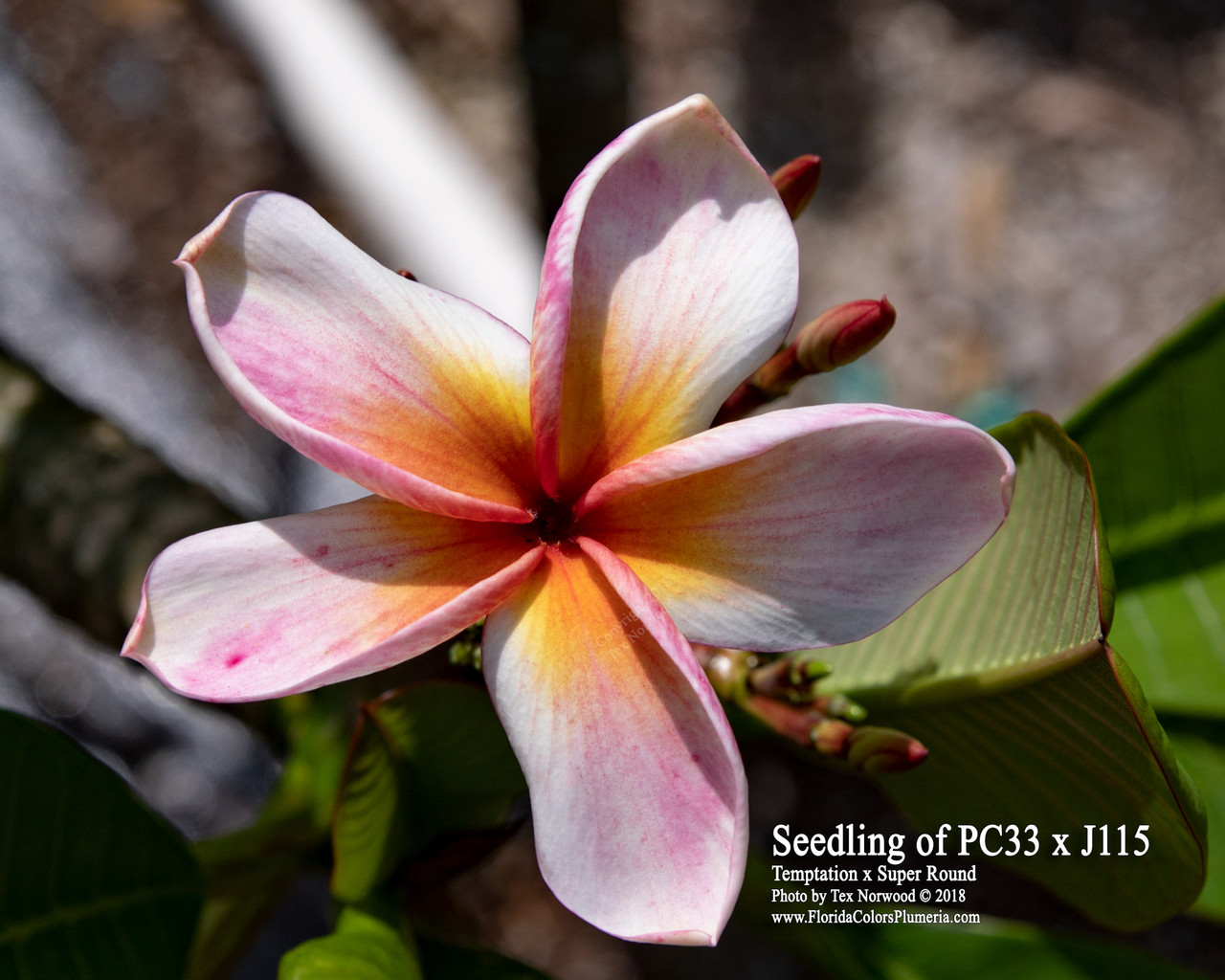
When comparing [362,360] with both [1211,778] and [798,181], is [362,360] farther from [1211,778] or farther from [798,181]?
[1211,778]

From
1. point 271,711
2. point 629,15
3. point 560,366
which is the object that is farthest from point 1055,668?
point 629,15

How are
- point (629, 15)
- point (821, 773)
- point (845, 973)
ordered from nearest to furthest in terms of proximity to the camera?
point (845, 973), point (821, 773), point (629, 15)

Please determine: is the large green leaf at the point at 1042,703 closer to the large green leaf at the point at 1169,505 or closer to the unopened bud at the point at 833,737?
the unopened bud at the point at 833,737

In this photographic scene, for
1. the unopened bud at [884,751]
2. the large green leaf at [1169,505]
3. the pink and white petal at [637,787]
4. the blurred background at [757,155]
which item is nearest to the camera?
the pink and white petal at [637,787]

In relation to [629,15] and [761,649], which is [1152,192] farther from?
[761,649]

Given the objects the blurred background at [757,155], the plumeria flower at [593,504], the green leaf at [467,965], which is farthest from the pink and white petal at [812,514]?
the blurred background at [757,155]

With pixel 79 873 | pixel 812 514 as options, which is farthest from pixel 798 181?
pixel 79 873

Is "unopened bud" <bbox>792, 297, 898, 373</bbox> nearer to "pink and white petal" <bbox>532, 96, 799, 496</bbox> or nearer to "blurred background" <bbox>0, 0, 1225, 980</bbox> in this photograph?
"pink and white petal" <bbox>532, 96, 799, 496</bbox>
